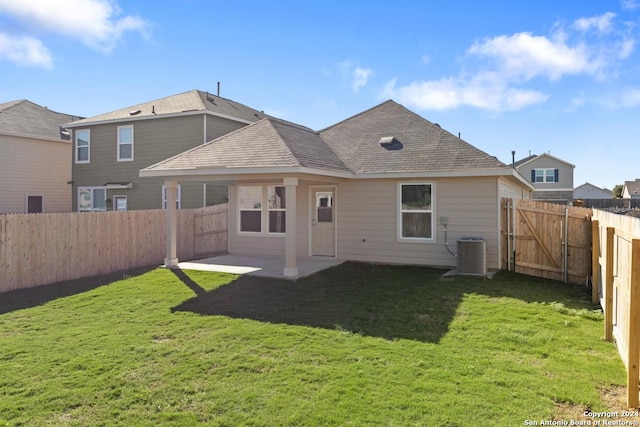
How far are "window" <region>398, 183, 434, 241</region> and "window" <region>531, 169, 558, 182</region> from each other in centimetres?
3586

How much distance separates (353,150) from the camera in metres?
13.1

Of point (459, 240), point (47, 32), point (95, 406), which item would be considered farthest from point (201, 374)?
point (47, 32)

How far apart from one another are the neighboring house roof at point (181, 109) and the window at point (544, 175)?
32264mm

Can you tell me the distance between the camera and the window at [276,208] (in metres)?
13.3

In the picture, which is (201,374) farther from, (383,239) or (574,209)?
(574,209)

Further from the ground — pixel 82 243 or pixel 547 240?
pixel 547 240

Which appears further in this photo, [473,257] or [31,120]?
[31,120]

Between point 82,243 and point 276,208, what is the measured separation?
5.46 metres

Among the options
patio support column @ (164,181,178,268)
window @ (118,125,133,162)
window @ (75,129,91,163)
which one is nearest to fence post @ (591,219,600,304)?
patio support column @ (164,181,178,268)

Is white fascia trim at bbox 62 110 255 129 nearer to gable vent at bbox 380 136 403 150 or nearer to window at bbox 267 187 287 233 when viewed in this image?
window at bbox 267 187 287 233

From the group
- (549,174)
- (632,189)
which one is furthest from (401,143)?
(632,189)

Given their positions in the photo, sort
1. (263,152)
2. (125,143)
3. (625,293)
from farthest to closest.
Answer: (125,143)
(263,152)
(625,293)

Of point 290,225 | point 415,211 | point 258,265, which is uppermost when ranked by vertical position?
point 415,211

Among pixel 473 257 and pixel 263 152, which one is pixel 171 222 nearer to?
pixel 263 152
